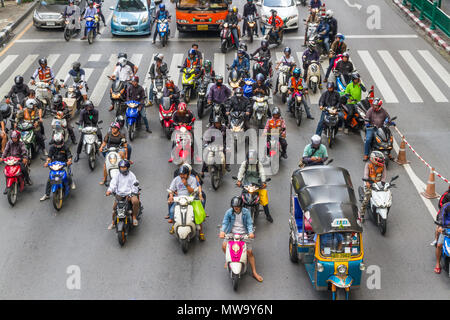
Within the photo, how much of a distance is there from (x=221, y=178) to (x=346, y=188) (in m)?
5.96

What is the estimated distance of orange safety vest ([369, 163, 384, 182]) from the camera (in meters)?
17.3

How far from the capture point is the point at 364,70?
29047 millimetres

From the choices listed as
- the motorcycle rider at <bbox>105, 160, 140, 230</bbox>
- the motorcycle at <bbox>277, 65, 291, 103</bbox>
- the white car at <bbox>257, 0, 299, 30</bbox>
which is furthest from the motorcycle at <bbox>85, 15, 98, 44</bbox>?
the motorcycle rider at <bbox>105, 160, 140, 230</bbox>

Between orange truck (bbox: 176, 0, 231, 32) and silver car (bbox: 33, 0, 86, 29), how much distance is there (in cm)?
630

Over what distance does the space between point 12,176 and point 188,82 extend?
8.78 m

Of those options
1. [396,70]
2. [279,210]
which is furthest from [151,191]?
[396,70]

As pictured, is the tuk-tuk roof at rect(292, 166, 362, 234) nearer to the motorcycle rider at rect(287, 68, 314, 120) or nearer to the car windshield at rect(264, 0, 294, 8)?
the motorcycle rider at rect(287, 68, 314, 120)

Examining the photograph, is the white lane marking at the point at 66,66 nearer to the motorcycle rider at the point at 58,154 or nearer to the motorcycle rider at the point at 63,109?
the motorcycle rider at the point at 63,109

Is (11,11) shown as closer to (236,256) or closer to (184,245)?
(184,245)

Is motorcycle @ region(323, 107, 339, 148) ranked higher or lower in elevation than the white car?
higher

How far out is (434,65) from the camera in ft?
96.7

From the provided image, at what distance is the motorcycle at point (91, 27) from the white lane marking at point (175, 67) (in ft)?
14.8

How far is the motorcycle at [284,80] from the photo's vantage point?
82.5 feet
